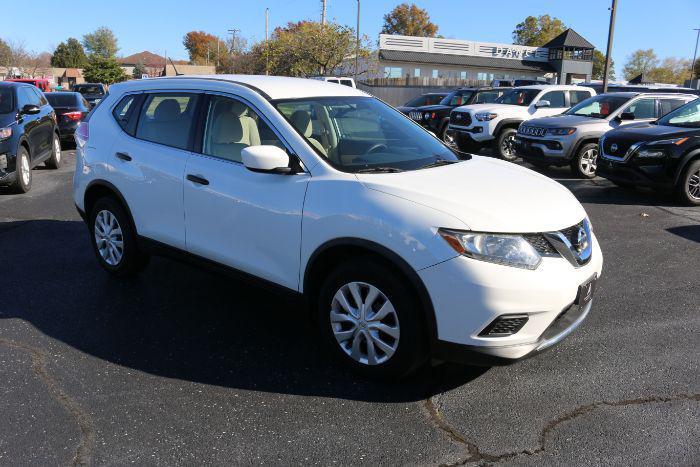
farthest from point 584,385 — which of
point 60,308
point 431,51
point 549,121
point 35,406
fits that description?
point 431,51

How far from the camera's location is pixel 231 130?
167 inches

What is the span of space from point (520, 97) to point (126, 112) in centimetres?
1164

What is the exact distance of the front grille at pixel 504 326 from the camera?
10.1 ft

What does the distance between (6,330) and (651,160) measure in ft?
27.8

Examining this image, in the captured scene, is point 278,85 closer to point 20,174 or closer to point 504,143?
point 20,174

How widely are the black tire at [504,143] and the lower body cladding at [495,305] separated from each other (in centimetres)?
1093

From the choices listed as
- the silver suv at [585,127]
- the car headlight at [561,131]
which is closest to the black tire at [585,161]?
the silver suv at [585,127]

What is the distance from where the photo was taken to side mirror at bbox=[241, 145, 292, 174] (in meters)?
3.58

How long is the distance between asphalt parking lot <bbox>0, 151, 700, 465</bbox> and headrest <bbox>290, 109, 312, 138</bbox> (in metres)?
1.20

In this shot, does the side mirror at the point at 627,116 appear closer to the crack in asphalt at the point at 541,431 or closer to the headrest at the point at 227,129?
the crack in asphalt at the point at 541,431

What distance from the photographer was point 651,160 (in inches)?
346

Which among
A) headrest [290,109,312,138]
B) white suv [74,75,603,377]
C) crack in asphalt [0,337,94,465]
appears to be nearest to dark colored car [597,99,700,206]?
white suv [74,75,603,377]

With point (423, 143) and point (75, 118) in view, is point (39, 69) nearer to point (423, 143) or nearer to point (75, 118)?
point (75, 118)

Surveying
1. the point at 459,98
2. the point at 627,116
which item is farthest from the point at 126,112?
the point at 459,98
